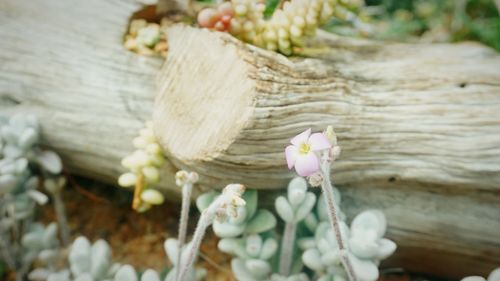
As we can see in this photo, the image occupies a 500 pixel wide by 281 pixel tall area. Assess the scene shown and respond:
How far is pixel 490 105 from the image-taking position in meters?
1.60

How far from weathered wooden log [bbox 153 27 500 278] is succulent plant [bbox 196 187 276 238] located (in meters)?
0.05

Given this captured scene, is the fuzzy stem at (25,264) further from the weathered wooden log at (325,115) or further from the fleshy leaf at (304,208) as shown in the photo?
the fleshy leaf at (304,208)

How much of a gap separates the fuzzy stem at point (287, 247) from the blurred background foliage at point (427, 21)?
1.08 meters

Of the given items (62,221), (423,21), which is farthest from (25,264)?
(423,21)

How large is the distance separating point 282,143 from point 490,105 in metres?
0.60

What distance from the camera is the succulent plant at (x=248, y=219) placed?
1599 millimetres

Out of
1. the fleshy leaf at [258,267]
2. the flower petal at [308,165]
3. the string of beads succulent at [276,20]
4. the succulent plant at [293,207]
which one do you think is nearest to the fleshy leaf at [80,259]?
the fleshy leaf at [258,267]

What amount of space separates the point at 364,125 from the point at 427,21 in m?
1.45

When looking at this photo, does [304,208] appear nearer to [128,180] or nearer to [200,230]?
[200,230]

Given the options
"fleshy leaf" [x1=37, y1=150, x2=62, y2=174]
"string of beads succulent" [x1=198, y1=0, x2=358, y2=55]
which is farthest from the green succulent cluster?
Answer: "fleshy leaf" [x1=37, y1=150, x2=62, y2=174]

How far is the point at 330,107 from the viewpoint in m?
1.56

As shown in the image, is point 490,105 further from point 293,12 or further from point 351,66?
point 293,12

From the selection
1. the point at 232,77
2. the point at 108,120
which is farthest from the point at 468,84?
the point at 108,120

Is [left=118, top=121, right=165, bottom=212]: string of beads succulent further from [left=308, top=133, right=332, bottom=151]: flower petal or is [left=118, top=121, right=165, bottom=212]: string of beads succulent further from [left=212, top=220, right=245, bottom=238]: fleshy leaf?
[left=308, top=133, right=332, bottom=151]: flower petal
